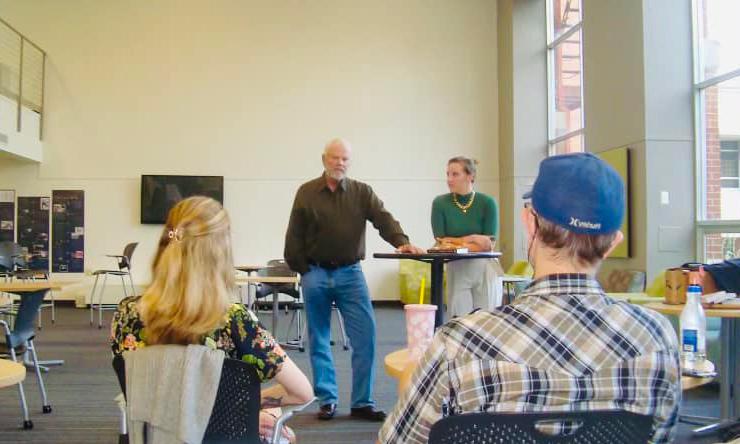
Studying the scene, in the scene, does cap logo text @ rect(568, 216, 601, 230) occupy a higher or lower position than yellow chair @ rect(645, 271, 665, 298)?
higher

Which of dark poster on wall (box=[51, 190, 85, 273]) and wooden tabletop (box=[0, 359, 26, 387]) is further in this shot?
dark poster on wall (box=[51, 190, 85, 273])

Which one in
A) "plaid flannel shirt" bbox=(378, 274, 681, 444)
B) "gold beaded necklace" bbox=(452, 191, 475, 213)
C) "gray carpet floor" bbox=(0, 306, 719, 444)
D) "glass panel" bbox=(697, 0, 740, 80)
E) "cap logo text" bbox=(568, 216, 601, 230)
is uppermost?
"glass panel" bbox=(697, 0, 740, 80)

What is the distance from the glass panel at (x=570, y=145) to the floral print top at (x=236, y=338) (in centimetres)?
761

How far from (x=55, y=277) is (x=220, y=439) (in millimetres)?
9365

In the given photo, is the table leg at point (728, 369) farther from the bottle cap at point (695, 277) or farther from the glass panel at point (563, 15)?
the glass panel at point (563, 15)

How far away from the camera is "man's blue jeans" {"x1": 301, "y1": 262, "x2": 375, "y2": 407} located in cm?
356

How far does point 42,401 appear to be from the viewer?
4.00 m

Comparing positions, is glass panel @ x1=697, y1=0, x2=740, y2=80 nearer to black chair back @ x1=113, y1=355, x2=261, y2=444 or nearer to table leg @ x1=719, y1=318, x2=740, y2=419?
table leg @ x1=719, y1=318, x2=740, y2=419

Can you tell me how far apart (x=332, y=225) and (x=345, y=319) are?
0.54m

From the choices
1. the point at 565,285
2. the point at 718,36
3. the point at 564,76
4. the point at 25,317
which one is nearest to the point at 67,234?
the point at 25,317

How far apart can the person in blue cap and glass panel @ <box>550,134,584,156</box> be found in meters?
7.93

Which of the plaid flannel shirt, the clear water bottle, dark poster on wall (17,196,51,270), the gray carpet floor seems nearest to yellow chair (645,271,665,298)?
the gray carpet floor

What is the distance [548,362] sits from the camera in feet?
3.08

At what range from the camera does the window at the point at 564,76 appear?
8859 mm
